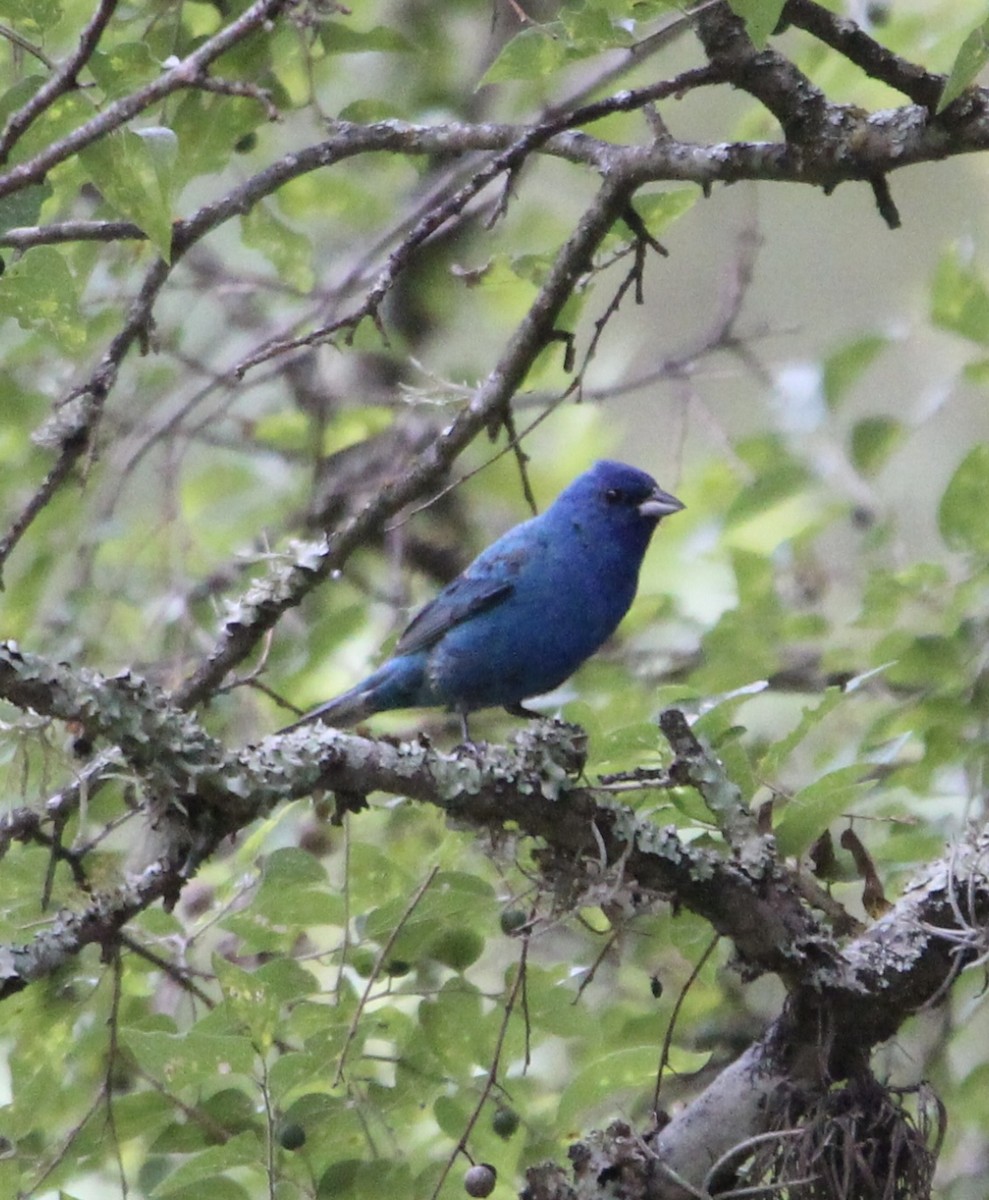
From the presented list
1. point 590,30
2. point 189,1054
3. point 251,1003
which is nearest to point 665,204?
point 590,30

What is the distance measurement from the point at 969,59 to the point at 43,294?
1847 millimetres

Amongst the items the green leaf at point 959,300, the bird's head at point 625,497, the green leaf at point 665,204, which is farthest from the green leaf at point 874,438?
the green leaf at point 665,204

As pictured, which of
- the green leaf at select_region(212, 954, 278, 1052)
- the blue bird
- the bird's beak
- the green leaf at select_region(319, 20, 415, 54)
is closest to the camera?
the green leaf at select_region(212, 954, 278, 1052)

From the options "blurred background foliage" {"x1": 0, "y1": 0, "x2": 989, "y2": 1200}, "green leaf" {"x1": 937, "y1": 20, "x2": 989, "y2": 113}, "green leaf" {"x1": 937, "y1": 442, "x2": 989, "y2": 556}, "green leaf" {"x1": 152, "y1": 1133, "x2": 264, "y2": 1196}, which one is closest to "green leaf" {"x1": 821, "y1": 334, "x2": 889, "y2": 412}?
"blurred background foliage" {"x1": 0, "y1": 0, "x2": 989, "y2": 1200}

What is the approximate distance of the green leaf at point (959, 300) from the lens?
4414 mm

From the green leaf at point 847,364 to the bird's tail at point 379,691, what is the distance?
1582 millimetres

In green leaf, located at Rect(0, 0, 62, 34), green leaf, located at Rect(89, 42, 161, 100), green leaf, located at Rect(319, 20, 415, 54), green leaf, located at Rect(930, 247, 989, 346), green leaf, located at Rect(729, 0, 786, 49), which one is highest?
green leaf, located at Rect(0, 0, 62, 34)

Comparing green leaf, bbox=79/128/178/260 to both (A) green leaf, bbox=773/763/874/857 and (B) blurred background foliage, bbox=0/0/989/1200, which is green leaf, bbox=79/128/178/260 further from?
(A) green leaf, bbox=773/763/874/857

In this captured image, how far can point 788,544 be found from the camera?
17.2ft

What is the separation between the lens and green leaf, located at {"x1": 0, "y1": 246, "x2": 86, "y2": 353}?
323 centimetres

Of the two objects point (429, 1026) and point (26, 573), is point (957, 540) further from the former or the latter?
point (26, 573)

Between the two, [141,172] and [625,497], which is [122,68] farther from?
[625,497]

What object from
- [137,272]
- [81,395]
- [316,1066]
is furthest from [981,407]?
[316,1066]

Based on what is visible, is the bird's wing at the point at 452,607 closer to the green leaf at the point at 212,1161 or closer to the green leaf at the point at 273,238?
the green leaf at the point at 273,238
